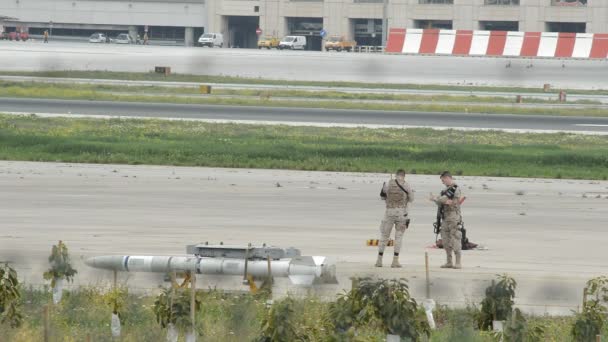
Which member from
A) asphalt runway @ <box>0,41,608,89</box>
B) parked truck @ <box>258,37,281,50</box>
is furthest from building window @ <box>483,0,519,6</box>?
parked truck @ <box>258,37,281,50</box>

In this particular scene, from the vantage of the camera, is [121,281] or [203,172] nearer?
[121,281]

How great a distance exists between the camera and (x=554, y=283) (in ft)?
73.5

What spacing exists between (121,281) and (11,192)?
14.3m

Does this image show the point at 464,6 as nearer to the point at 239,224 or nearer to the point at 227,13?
the point at 227,13

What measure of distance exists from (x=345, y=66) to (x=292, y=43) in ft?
81.3

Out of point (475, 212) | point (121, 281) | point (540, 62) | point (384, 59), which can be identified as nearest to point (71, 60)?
point (384, 59)

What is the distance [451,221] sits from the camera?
80.8 ft

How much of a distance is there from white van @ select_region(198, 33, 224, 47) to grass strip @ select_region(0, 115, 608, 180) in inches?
2664

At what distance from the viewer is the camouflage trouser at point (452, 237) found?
24250 mm

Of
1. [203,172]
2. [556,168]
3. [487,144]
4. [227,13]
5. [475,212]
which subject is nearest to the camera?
[475,212]

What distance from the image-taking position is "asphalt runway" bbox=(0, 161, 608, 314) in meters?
23.0

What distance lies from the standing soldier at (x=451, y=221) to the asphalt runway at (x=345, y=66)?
66.0 meters

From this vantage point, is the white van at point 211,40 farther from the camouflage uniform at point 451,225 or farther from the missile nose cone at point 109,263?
the missile nose cone at point 109,263

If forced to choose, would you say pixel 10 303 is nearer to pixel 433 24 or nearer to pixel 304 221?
Result: pixel 304 221
